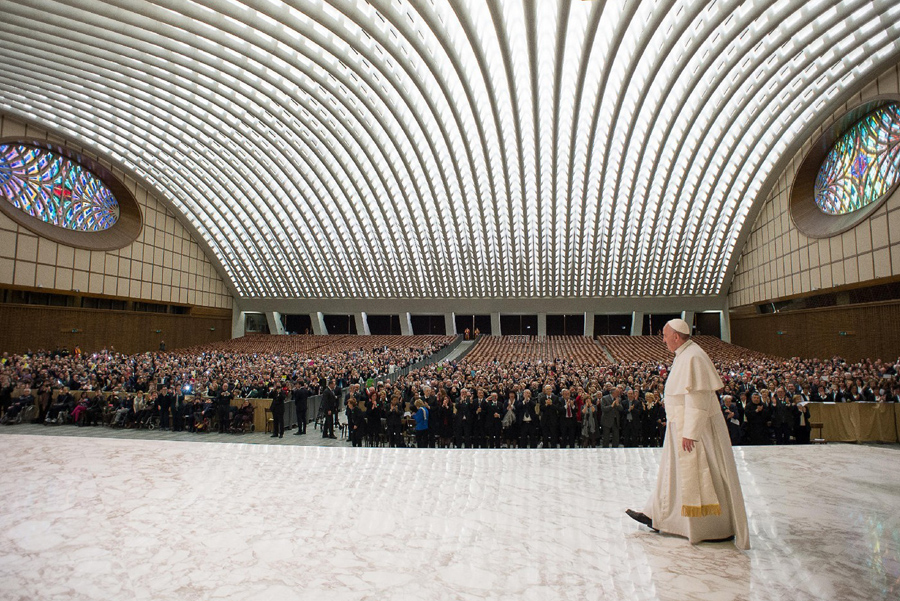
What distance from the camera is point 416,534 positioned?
329 centimetres

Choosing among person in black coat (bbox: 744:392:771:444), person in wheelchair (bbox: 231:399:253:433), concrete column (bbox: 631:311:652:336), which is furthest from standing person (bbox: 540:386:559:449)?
concrete column (bbox: 631:311:652:336)

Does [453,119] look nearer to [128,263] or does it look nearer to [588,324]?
[588,324]

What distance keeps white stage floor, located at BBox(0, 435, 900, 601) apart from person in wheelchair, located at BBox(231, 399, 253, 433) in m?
6.65

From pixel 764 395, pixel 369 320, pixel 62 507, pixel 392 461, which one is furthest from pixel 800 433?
pixel 369 320

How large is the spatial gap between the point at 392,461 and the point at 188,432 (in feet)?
28.4

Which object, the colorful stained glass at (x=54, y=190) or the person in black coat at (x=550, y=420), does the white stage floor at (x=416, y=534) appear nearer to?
the person in black coat at (x=550, y=420)

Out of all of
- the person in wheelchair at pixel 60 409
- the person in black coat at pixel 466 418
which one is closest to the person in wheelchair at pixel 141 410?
the person in wheelchair at pixel 60 409

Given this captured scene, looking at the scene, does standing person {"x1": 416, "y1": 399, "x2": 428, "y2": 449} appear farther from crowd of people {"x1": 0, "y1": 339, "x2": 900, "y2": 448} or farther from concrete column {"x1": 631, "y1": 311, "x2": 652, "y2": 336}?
concrete column {"x1": 631, "y1": 311, "x2": 652, "y2": 336}

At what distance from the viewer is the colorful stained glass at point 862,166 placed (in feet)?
59.3

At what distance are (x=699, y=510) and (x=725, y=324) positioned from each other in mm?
38248

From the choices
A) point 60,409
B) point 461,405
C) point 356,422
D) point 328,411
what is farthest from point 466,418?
point 60,409

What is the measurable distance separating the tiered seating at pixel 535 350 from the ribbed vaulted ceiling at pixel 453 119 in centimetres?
430

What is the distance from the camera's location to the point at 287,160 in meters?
27.5

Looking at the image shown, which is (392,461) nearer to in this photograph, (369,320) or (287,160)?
(287,160)
